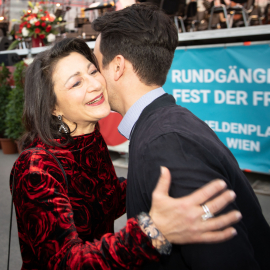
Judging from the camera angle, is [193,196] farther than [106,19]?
No

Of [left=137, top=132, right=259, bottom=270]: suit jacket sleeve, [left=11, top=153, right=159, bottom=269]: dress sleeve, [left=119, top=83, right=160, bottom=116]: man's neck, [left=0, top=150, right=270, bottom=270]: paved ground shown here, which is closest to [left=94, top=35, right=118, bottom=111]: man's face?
[left=119, top=83, right=160, bottom=116]: man's neck

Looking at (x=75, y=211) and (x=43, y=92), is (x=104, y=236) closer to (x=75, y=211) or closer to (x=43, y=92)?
(x=75, y=211)

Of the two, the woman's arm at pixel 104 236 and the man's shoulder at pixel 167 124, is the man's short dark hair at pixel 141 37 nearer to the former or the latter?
the man's shoulder at pixel 167 124

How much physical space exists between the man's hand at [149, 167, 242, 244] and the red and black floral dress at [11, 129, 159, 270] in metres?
0.13

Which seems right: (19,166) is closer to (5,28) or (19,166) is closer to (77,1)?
(5,28)

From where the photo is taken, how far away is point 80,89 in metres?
1.61

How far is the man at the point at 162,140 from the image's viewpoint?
0.97 meters

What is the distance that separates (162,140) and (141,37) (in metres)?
0.66

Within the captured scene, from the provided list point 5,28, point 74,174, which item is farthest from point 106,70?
point 5,28

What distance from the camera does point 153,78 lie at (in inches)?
58.8

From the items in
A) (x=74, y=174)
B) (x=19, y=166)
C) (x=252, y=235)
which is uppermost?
(x=19, y=166)

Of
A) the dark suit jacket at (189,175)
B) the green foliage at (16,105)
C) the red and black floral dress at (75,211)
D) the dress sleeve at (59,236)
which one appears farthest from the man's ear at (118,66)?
the green foliage at (16,105)

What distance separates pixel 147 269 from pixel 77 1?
1797 cm

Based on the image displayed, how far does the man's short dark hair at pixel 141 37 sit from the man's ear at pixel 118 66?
21 mm
